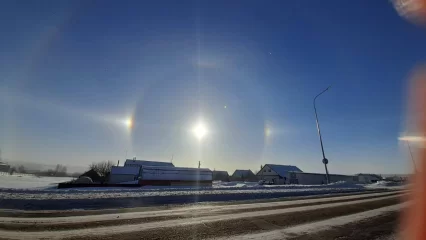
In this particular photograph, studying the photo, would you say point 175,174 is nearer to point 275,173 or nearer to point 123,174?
point 123,174

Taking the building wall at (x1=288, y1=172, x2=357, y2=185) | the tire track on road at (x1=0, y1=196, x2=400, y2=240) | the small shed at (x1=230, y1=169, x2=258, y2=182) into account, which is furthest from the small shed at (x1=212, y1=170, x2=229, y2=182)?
the tire track on road at (x1=0, y1=196, x2=400, y2=240)

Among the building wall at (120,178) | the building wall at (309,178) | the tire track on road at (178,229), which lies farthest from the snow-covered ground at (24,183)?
the building wall at (309,178)

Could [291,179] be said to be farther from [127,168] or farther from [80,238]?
[80,238]

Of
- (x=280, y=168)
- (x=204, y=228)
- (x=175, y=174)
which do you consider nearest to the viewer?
(x=204, y=228)

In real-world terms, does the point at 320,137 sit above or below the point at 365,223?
above

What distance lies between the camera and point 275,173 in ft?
258

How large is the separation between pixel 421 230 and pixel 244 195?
1231cm

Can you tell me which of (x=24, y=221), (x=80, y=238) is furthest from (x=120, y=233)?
(x=24, y=221)

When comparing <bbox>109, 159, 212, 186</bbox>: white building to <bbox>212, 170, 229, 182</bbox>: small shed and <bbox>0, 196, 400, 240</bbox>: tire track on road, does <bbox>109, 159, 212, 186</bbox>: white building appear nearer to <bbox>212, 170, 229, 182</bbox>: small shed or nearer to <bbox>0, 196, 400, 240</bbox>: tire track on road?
<bbox>0, 196, 400, 240</bbox>: tire track on road

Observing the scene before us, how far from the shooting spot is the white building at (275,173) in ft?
250

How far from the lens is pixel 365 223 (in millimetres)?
8180

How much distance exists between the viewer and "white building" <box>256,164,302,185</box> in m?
76.2

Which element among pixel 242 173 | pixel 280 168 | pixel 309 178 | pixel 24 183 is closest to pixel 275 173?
pixel 280 168

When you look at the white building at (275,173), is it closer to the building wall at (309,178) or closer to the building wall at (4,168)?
the building wall at (309,178)
